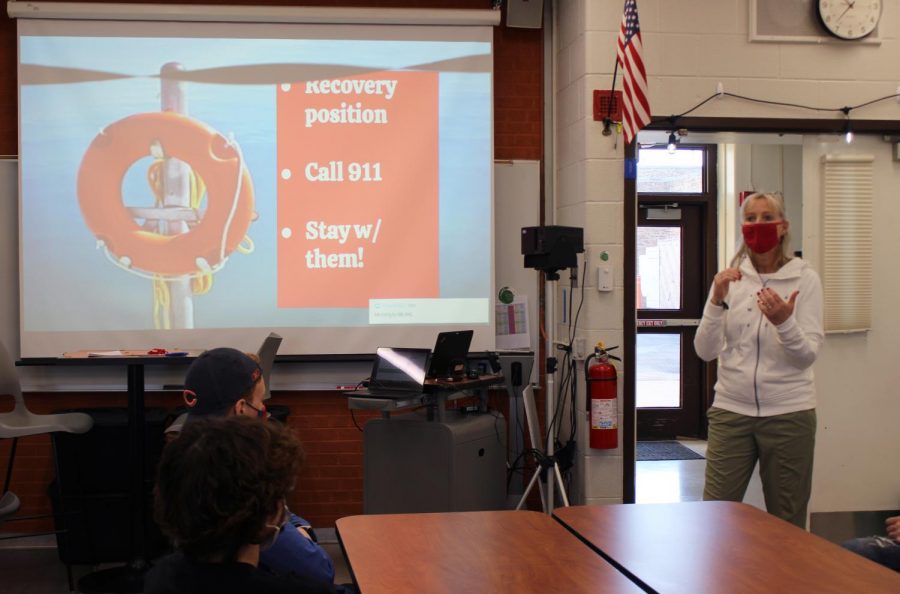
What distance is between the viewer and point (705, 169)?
26.5 feet

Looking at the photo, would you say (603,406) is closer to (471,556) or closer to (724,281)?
(724,281)

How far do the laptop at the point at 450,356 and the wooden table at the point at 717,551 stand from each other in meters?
1.71

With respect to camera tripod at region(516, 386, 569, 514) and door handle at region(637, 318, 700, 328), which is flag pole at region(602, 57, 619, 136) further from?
door handle at region(637, 318, 700, 328)

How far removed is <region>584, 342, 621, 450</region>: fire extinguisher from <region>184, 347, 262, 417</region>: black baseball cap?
2386 mm

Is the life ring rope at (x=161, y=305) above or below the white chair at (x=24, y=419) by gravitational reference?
above

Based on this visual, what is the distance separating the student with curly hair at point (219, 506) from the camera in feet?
4.98

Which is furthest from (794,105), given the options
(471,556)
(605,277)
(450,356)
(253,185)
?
(471,556)

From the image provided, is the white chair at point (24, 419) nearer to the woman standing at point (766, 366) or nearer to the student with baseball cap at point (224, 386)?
the student with baseball cap at point (224, 386)

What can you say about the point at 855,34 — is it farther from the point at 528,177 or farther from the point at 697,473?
the point at 697,473

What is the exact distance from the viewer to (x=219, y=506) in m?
1.51

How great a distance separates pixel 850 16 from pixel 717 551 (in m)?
3.74

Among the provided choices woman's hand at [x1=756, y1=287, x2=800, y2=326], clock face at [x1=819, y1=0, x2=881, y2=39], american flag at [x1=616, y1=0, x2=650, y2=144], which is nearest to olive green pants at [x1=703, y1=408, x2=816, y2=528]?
woman's hand at [x1=756, y1=287, x2=800, y2=326]

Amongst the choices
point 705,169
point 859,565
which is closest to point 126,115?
point 859,565

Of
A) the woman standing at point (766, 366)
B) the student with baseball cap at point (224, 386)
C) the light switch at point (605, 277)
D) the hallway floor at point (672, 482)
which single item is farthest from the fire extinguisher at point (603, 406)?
the student with baseball cap at point (224, 386)
